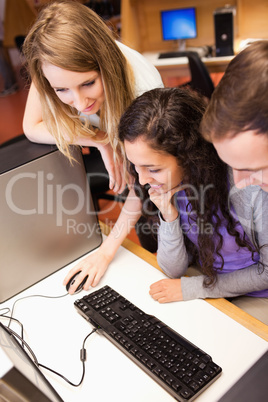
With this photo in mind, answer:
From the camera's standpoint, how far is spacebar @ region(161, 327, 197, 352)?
853mm

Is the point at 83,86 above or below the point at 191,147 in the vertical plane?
above

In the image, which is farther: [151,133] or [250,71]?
[151,133]

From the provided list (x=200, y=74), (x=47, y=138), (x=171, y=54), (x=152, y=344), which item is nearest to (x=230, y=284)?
(x=152, y=344)

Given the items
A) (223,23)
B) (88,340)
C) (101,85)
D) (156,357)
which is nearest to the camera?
(156,357)

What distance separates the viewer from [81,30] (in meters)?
1.03

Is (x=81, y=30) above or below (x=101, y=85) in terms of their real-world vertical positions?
above

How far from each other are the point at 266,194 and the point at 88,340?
0.52 meters

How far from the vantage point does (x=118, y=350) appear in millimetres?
915

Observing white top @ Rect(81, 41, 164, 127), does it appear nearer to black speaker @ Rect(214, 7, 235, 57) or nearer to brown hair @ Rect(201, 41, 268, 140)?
brown hair @ Rect(201, 41, 268, 140)

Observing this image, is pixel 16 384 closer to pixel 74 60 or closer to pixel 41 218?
pixel 41 218

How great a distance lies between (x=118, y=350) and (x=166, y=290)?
0.19 metres

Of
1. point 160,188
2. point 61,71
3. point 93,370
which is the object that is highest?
point 61,71

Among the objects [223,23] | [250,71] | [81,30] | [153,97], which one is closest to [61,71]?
[81,30]

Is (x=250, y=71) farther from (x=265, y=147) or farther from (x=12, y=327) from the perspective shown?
(x=12, y=327)
